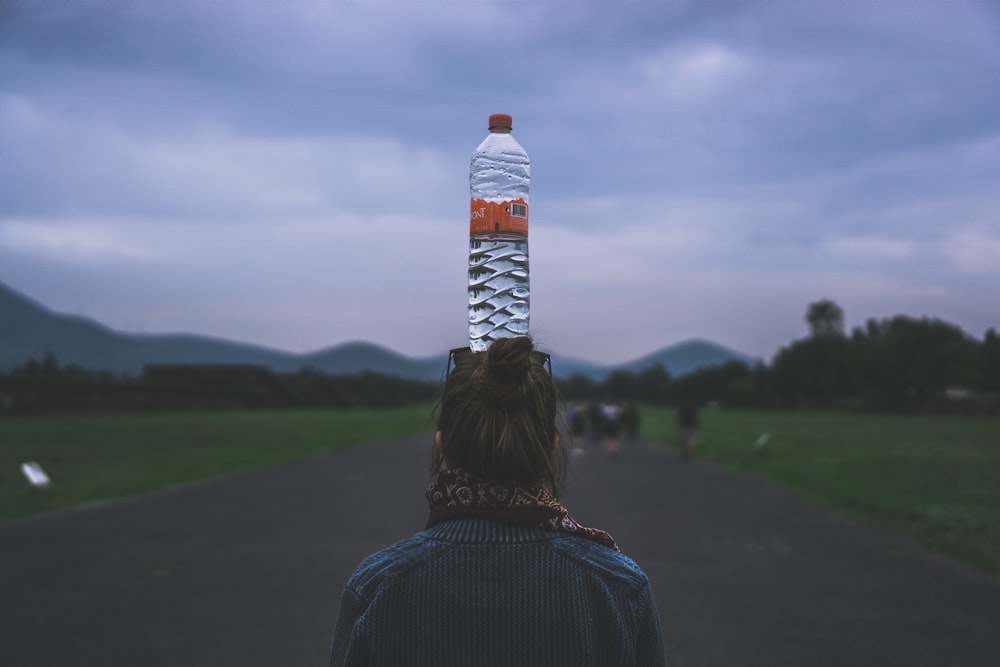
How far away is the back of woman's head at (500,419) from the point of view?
1.90 m

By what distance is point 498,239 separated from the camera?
105 inches

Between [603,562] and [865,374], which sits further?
[865,374]

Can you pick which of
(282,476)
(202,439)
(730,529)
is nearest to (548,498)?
(730,529)

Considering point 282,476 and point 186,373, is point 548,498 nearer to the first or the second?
point 282,476

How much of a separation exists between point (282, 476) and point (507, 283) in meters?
19.9

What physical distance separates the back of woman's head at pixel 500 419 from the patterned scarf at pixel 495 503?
0.02 meters

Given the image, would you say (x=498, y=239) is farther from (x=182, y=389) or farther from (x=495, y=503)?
(x=182, y=389)

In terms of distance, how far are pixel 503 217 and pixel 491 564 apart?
1.13m

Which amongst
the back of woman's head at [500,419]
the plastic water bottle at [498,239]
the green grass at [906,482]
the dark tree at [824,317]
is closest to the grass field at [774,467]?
the green grass at [906,482]

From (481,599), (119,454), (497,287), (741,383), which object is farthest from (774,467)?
(741,383)

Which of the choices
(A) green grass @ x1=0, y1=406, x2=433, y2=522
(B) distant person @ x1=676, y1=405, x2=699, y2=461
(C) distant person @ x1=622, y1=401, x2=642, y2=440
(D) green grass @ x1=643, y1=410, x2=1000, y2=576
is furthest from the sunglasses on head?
(C) distant person @ x1=622, y1=401, x2=642, y2=440

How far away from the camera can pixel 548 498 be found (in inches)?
77.2

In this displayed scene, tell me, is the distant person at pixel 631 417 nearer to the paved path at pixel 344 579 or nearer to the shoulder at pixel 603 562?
the paved path at pixel 344 579

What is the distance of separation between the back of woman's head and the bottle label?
2.57 feet
